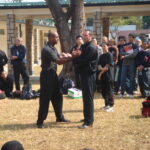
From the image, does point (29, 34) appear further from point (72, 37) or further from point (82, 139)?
point (82, 139)

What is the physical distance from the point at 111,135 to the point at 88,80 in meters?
1.26

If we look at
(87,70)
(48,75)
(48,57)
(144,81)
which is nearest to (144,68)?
(144,81)

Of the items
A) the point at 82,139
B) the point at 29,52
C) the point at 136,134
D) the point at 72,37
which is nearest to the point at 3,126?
the point at 82,139

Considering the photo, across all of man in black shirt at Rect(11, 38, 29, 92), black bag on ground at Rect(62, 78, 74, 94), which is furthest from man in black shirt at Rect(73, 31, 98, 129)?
man in black shirt at Rect(11, 38, 29, 92)

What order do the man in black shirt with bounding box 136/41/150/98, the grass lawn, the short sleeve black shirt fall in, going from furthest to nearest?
the man in black shirt with bounding box 136/41/150/98, the short sleeve black shirt, the grass lawn

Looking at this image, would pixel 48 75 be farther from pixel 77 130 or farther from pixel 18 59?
→ pixel 18 59

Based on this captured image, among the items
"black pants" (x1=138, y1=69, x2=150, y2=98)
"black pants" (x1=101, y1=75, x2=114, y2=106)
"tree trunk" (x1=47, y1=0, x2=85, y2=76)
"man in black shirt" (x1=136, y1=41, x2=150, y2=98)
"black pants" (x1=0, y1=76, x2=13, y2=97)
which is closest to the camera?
"black pants" (x1=101, y1=75, x2=114, y2=106)

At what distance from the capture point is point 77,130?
7.66 meters

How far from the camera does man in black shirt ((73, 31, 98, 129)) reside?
7684 mm

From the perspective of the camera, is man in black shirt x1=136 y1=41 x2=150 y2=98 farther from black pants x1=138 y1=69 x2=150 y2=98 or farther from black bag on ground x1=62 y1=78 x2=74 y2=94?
black bag on ground x1=62 y1=78 x2=74 y2=94

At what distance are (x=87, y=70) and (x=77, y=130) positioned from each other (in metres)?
1.25

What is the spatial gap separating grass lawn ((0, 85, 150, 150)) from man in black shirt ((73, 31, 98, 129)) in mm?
354

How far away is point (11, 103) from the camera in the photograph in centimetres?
1137

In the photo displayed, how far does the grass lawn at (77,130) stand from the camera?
6.61 meters
